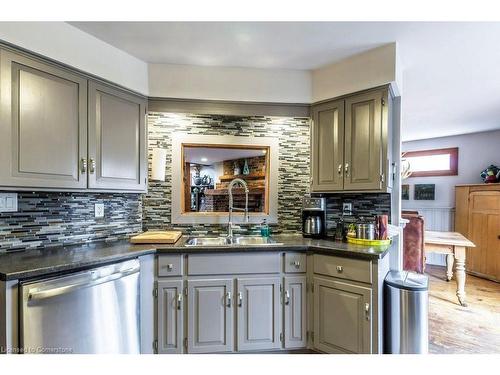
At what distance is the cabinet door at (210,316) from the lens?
73.5 inches

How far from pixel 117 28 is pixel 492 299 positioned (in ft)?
16.2

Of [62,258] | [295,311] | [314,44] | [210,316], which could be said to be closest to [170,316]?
[210,316]

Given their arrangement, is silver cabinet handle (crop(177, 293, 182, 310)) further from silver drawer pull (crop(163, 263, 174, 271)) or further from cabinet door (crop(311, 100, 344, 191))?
cabinet door (crop(311, 100, 344, 191))

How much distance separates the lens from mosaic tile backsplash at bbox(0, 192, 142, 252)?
1726 millimetres

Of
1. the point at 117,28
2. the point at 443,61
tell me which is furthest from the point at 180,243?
the point at 443,61

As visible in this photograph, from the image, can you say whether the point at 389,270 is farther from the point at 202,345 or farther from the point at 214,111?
the point at 214,111

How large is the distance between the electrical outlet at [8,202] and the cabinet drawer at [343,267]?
81.3 inches

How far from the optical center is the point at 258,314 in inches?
75.8

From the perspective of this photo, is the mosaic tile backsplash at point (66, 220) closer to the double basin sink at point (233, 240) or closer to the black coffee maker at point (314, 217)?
the double basin sink at point (233, 240)

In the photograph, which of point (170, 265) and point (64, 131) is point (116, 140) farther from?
point (170, 265)

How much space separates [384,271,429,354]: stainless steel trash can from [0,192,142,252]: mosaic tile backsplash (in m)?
2.11

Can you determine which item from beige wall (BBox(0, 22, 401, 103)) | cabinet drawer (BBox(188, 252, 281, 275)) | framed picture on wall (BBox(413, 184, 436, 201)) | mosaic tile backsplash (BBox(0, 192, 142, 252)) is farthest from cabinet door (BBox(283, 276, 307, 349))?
framed picture on wall (BBox(413, 184, 436, 201))

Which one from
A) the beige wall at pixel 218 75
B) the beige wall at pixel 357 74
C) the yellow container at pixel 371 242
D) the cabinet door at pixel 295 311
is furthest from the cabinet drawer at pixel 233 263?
the beige wall at pixel 357 74

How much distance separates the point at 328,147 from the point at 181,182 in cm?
136
